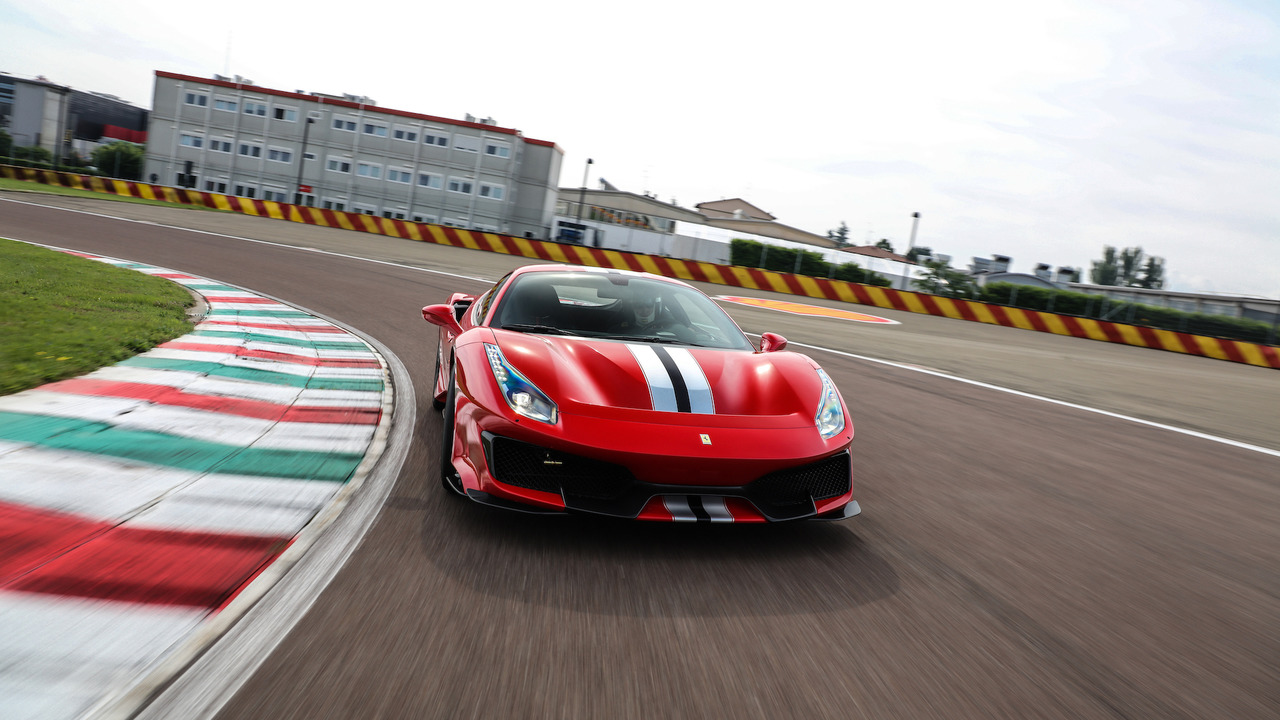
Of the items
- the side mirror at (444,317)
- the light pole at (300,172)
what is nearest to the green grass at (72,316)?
the side mirror at (444,317)

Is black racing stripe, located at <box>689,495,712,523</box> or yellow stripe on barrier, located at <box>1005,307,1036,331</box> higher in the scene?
yellow stripe on barrier, located at <box>1005,307,1036,331</box>

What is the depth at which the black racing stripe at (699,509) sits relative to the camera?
3127mm

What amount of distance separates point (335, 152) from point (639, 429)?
61859 mm

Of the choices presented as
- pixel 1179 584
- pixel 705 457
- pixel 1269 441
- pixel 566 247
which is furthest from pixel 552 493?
pixel 566 247

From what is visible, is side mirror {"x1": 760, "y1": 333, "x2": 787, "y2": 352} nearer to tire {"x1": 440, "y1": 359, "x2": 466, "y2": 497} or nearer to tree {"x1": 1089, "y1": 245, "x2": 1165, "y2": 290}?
tire {"x1": 440, "y1": 359, "x2": 466, "y2": 497}

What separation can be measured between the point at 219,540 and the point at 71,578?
19.4 inches

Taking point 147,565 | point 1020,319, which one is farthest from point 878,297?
point 147,565

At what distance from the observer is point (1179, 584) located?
3359mm

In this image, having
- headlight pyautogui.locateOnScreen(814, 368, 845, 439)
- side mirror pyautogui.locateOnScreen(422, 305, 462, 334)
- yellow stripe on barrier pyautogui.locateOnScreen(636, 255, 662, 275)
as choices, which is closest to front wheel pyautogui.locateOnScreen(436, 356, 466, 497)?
side mirror pyautogui.locateOnScreen(422, 305, 462, 334)

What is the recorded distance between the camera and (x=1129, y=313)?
24094mm

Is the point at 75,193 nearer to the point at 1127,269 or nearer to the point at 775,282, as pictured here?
the point at 775,282

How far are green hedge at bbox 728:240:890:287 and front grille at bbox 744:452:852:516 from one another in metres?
26.1

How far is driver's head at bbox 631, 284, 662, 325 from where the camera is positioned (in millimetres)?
4512

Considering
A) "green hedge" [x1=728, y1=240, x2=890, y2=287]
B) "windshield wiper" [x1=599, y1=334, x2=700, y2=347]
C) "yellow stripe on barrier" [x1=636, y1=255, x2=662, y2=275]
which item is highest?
"green hedge" [x1=728, y1=240, x2=890, y2=287]
